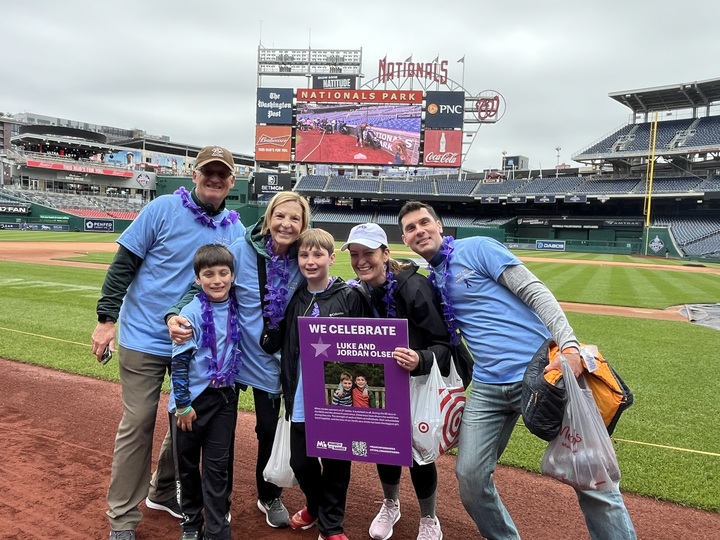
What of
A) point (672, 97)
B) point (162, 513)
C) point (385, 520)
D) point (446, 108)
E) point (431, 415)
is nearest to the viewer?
point (431, 415)

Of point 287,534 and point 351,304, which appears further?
point 287,534

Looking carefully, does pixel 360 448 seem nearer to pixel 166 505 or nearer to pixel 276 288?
pixel 276 288

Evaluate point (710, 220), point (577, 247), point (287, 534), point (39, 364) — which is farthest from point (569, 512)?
point (710, 220)

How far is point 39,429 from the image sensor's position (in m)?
4.49

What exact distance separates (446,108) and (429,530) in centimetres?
4824

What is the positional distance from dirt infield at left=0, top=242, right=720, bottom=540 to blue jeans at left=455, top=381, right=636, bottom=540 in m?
0.63

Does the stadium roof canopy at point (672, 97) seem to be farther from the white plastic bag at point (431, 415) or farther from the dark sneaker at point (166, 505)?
the dark sneaker at point (166, 505)

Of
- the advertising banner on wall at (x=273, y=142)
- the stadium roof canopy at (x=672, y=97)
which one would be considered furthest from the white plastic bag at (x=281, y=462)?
the stadium roof canopy at (x=672, y=97)

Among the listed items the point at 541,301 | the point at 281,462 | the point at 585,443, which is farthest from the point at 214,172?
the point at 585,443

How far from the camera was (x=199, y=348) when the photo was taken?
2.78 m

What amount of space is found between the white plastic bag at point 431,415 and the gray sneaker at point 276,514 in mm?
1078

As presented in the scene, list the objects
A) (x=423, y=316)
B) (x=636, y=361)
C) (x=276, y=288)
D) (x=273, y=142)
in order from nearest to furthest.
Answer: (x=423, y=316) → (x=276, y=288) → (x=636, y=361) → (x=273, y=142)

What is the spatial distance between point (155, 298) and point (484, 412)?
206 cm

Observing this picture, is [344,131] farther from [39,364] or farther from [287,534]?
[287,534]
